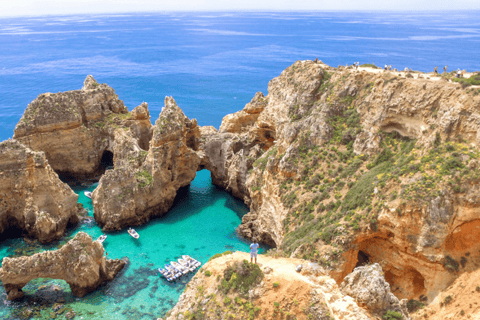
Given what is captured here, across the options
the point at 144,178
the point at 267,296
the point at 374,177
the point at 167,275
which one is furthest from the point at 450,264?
the point at 144,178

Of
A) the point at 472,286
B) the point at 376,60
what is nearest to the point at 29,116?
the point at 472,286

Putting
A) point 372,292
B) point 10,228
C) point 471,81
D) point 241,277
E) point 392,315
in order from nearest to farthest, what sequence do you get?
point 392,315
point 372,292
point 241,277
point 471,81
point 10,228

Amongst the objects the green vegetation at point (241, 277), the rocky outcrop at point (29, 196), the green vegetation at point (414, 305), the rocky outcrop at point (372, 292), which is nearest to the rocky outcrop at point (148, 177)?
the rocky outcrop at point (29, 196)

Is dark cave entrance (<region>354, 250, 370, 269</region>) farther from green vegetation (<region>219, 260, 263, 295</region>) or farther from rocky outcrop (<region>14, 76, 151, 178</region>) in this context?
rocky outcrop (<region>14, 76, 151, 178</region>)

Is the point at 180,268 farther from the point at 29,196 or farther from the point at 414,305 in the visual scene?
the point at 414,305

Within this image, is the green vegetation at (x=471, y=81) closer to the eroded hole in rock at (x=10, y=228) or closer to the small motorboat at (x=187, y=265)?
the small motorboat at (x=187, y=265)

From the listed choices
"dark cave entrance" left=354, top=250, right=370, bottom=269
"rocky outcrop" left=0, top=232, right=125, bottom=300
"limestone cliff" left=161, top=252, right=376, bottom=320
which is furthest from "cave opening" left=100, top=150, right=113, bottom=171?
"dark cave entrance" left=354, top=250, right=370, bottom=269
